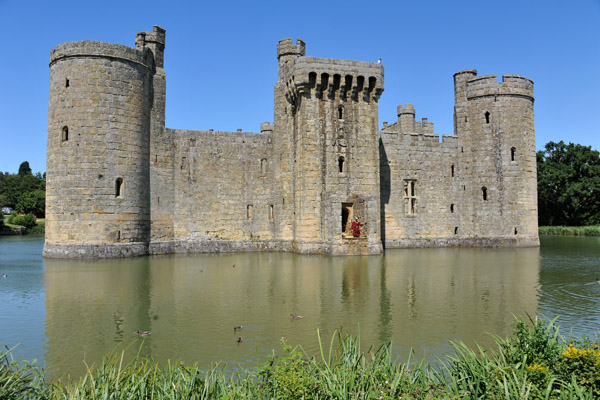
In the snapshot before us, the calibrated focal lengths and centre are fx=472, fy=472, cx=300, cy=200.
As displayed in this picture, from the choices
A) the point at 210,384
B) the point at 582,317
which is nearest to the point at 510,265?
the point at 582,317

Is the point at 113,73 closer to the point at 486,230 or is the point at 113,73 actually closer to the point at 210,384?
the point at 210,384

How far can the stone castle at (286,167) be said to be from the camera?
20797 millimetres

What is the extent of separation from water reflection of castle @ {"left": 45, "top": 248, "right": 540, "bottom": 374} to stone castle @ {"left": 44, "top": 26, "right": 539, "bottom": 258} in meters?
3.66

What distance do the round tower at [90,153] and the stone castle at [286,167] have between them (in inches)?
2.1

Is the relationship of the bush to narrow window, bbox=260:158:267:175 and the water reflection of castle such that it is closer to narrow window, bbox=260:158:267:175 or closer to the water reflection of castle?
the water reflection of castle

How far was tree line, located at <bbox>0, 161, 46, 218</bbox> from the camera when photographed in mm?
58312

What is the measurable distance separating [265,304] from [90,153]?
1345cm

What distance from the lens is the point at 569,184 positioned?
140ft

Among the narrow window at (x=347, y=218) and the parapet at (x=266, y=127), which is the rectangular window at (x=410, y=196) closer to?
the narrow window at (x=347, y=218)

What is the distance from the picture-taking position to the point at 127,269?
17344 millimetres

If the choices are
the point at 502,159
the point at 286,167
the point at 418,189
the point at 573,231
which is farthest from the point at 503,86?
the point at 573,231

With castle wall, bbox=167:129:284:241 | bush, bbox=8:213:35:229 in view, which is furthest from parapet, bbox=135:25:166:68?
bush, bbox=8:213:35:229

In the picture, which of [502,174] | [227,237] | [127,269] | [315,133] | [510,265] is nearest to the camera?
[127,269]

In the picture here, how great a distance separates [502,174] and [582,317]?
62.5ft
